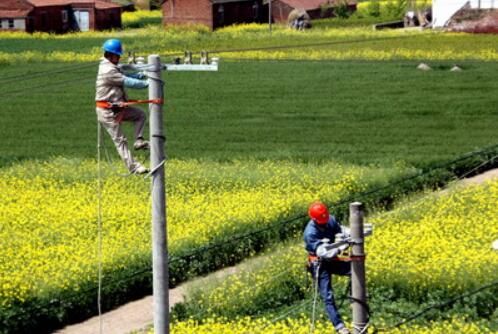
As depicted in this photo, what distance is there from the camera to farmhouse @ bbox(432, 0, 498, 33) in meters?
70.3

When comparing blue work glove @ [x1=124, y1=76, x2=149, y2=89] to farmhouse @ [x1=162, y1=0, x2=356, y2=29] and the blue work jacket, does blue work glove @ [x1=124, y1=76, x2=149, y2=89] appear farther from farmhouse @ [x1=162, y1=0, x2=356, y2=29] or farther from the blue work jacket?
farmhouse @ [x1=162, y1=0, x2=356, y2=29]

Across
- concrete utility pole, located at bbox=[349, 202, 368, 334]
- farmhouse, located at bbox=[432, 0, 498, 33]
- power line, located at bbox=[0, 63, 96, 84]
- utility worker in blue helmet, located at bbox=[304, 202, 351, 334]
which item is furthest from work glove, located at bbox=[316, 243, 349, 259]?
farmhouse, located at bbox=[432, 0, 498, 33]

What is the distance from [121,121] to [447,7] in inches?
2536

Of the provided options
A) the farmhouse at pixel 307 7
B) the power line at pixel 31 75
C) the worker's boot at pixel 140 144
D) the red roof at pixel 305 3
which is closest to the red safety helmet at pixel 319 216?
the worker's boot at pixel 140 144

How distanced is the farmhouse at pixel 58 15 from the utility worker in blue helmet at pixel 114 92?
74495 millimetres

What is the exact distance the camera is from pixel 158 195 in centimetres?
1409

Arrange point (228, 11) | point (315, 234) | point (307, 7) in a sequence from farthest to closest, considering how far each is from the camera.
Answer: point (307, 7), point (228, 11), point (315, 234)

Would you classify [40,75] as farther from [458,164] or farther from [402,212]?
[402,212]

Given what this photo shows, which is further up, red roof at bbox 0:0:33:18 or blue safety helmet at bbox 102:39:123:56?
blue safety helmet at bbox 102:39:123:56

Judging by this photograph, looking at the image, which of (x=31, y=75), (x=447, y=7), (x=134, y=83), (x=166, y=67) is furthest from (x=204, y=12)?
(x=134, y=83)

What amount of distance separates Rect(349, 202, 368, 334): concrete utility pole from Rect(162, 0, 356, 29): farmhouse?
73.9m

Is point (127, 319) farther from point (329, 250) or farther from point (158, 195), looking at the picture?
point (158, 195)

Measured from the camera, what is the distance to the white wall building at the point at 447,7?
73.8 m

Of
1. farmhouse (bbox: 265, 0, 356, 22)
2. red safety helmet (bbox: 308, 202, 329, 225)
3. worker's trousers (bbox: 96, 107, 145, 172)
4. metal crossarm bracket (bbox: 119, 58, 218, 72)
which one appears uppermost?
metal crossarm bracket (bbox: 119, 58, 218, 72)
